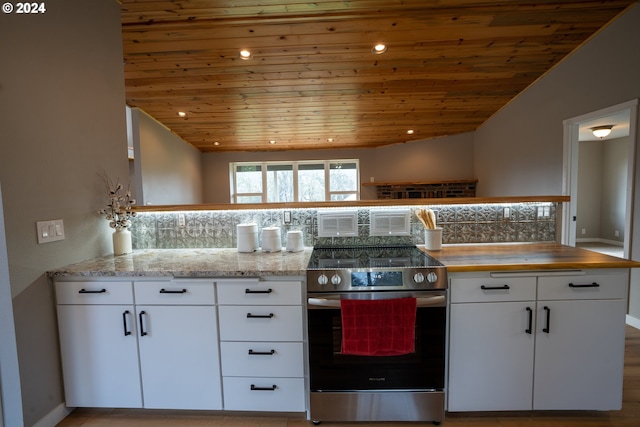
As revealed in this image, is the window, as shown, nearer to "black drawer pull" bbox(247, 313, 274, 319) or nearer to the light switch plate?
the light switch plate

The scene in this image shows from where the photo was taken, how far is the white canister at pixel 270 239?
6.49ft

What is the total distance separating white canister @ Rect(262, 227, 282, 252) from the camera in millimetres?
1979

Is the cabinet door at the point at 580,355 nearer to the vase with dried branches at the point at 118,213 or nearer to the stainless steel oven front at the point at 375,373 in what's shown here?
the stainless steel oven front at the point at 375,373

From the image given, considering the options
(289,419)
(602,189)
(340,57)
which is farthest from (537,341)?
(602,189)

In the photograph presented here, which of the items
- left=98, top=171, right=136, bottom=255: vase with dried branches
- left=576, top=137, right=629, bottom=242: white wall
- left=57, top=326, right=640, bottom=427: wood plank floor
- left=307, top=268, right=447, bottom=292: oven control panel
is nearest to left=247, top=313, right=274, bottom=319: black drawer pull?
left=307, top=268, right=447, bottom=292: oven control panel

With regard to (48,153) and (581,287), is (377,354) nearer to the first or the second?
(581,287)

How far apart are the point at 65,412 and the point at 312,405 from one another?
148 cm

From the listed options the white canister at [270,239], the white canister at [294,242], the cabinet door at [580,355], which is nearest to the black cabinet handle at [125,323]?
the white canister at [270,239]

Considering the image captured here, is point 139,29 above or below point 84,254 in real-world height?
above

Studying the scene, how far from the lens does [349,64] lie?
133 inches

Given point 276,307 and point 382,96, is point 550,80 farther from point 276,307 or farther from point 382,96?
point 276,307

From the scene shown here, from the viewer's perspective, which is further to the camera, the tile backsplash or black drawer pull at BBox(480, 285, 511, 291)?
the tile backsplash

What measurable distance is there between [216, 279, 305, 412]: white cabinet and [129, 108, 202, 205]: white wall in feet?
13.1

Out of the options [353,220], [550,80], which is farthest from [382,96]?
[353,220]
